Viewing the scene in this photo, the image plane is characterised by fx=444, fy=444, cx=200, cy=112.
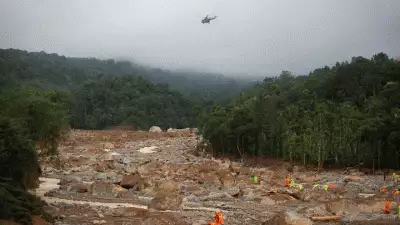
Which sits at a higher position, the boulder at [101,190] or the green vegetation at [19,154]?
the green vegetation at [19,154]

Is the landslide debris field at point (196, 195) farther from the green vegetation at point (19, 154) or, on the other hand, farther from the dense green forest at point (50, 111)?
the dense green forest at point (50, 111)

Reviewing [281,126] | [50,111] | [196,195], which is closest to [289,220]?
[196,195]

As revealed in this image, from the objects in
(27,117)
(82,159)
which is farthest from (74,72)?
(27,117)

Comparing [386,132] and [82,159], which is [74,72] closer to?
[82,159]

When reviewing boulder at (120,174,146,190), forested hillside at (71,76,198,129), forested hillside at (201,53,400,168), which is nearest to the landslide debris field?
boulder at (120,174,146,190)

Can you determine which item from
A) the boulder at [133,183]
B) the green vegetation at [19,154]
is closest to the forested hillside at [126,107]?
the boulder at [133,183]

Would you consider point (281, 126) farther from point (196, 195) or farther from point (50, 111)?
point (50, 111)

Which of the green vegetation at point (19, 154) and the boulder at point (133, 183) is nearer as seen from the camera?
the green vegetation at point (19, 154)
